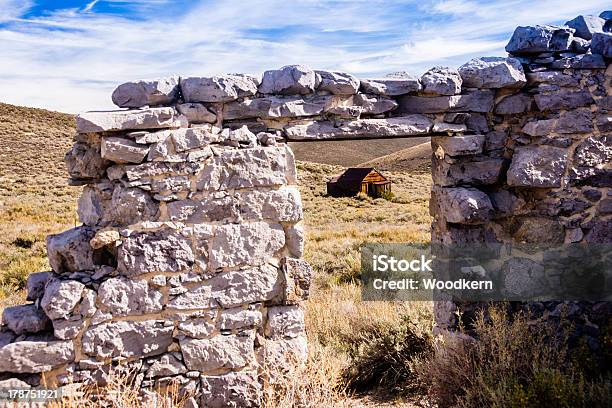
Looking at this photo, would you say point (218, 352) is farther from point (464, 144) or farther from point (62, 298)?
point (464, 144)

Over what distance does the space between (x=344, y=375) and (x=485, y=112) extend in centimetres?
247

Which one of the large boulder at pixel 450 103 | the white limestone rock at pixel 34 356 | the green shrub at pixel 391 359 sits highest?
the large boulder at pixel 450 103

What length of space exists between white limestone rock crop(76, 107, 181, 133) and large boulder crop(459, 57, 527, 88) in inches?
88.9

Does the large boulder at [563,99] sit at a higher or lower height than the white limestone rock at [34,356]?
higher

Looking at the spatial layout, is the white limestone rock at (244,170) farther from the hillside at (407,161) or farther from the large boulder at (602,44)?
the hillside at (407,161)

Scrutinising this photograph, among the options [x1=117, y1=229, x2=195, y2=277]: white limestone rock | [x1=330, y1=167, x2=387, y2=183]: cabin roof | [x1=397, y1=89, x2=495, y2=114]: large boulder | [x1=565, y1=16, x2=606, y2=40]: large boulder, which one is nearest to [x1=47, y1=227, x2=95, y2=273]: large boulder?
[x1=117, y1=229, x2=195, y2=277]: white limestone rock

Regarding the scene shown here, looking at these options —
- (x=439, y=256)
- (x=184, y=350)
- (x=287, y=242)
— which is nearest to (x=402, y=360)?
(x=439, y=256)

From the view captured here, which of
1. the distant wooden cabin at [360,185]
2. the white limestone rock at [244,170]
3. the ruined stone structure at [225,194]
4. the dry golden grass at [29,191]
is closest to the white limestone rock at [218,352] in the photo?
the ruined stone structure at [225,194]

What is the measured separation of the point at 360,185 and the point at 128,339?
21.5 metres

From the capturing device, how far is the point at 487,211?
4.21 meters

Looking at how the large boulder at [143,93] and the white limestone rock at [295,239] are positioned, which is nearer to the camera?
the large boulder at [143,93]

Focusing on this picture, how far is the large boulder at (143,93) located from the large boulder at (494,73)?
2.21 m

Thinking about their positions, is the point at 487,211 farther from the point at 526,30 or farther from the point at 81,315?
the point at 81,315

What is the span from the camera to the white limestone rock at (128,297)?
3527 millimetres
